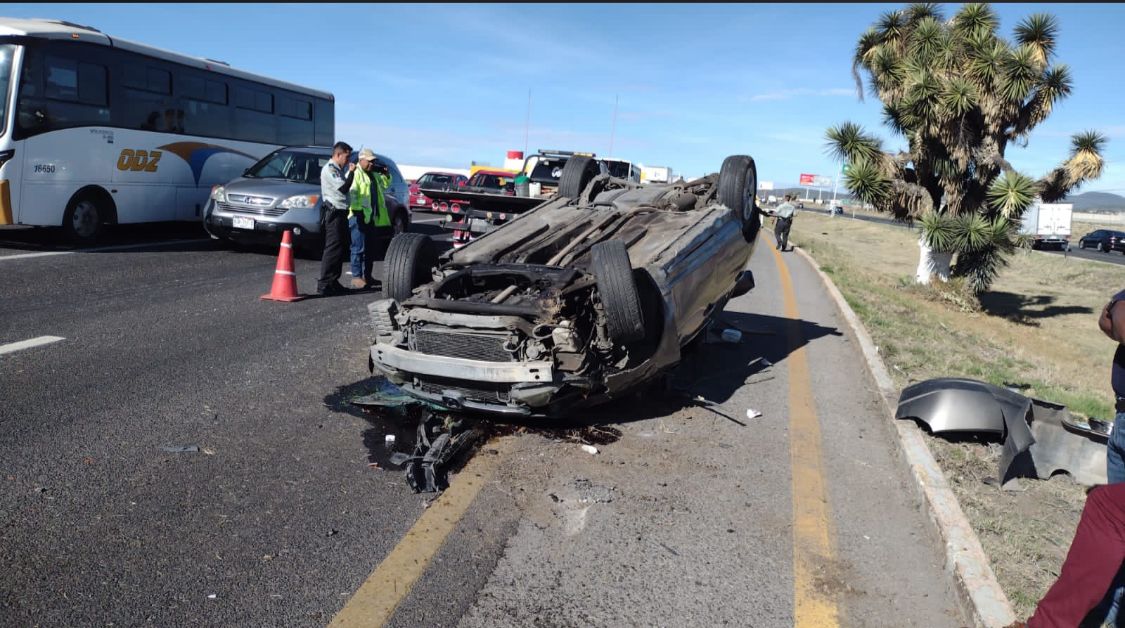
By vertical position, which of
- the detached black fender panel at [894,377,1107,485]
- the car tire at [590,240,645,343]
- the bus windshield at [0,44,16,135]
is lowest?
the detached black fender panel at [894,377,1107,485]

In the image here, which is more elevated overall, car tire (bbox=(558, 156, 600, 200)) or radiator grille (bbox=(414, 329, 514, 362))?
car tire (bbox=(558, 156, 600, 200))

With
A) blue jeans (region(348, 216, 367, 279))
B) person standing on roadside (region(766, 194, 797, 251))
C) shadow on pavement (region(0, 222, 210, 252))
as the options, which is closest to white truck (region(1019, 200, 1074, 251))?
person standing on roadside (region(766, 194, 797, 251))

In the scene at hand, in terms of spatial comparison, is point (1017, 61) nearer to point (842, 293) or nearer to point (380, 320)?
point (842, 293)

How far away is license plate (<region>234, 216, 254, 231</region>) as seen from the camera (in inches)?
440

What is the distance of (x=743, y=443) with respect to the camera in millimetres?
5191

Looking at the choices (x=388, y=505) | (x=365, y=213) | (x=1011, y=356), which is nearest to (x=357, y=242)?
(x=365, y=213)

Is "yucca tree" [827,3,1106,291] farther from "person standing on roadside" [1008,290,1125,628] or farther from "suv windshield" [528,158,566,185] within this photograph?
"person standing on roadside" [1008,290,1125,628]

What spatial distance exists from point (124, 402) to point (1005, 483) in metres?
5.34

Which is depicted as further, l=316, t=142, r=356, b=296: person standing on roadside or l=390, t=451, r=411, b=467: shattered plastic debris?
l=316, t=142, r=356, b=296: person standing on roadside

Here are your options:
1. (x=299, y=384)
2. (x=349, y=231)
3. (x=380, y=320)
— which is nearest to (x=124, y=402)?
(x=299, y=384)

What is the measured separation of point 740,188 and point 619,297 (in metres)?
3.28

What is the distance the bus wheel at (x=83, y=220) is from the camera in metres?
11.4

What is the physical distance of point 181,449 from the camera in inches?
168

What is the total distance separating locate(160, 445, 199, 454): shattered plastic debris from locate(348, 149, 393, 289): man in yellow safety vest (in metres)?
5.30
